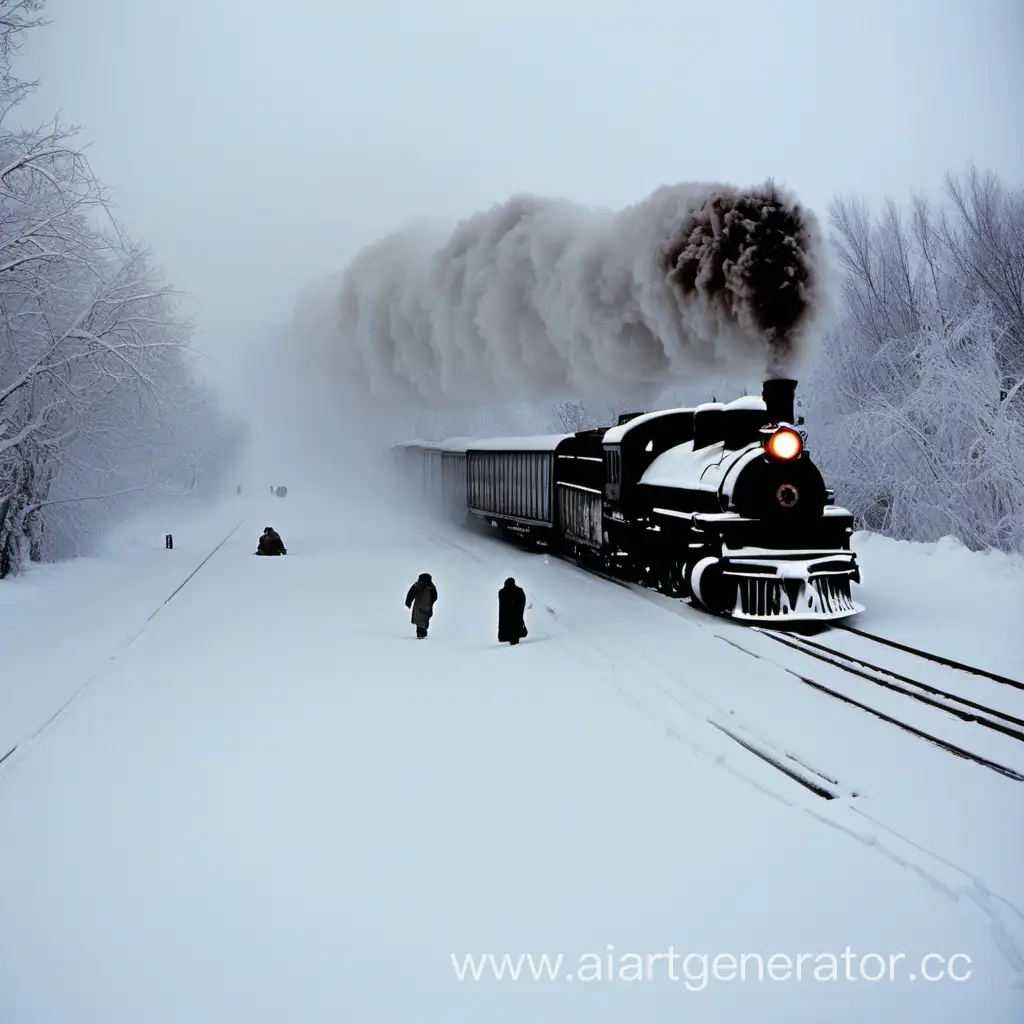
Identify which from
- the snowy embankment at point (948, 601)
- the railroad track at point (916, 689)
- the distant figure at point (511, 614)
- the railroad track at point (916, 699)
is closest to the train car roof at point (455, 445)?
the snowy embankment at point (948, 601)

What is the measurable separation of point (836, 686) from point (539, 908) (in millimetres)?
5007

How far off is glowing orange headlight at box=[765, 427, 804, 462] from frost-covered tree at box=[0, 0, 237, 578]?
302 inches

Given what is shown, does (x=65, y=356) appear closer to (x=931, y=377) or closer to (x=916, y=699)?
(x=916, y=699)

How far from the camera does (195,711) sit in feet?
26.6

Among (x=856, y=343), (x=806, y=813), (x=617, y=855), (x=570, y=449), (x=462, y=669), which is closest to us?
(x=617, y=855)

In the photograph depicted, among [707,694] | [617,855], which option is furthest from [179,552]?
[617,855]

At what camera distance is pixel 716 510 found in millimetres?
11695

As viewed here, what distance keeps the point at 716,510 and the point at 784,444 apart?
48.4 inches

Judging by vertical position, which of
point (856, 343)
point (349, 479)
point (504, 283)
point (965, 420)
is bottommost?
point (349, 479)

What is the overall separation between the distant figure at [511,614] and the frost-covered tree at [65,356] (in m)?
5.19

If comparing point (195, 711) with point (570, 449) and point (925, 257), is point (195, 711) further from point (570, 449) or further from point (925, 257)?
point (925, 257)

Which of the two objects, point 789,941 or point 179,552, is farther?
point 179,552

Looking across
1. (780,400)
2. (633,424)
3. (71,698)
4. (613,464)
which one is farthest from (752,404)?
(71,698)

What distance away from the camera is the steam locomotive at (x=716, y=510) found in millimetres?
11266
